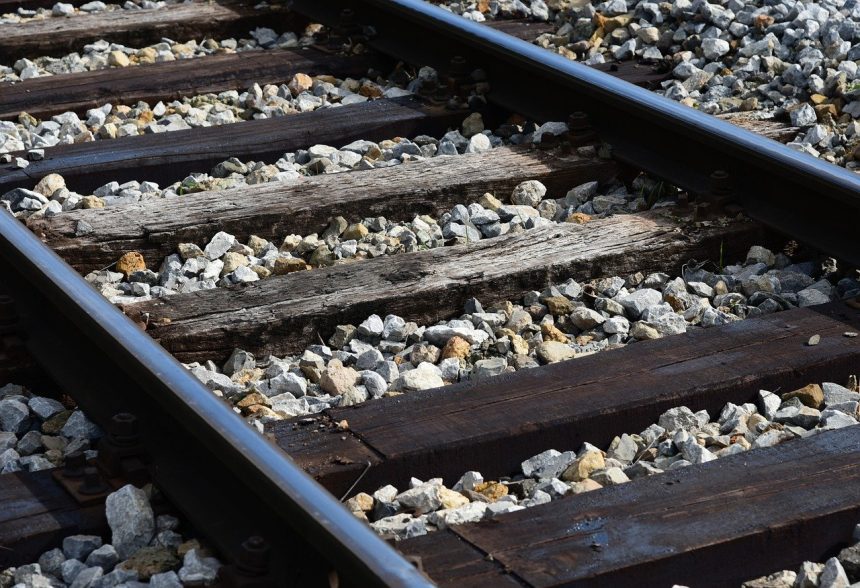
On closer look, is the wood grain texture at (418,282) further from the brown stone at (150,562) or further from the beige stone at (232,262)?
the brown stone at (150,562)

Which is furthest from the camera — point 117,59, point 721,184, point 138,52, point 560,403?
point 138,52

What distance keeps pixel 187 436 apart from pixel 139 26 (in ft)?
12.1

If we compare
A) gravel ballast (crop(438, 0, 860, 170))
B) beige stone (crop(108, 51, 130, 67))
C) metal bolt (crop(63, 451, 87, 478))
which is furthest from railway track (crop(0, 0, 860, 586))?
beige stone (crop(108, 51, 130, 67))

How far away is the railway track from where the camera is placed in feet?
7.86

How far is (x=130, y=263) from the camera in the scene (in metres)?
3.73

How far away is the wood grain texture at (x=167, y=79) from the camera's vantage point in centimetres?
505

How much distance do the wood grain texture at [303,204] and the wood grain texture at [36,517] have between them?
3.76 feet

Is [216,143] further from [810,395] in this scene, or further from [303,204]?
[810,395]

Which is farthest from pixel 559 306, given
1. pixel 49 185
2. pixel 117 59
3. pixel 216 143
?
pixel 117 59

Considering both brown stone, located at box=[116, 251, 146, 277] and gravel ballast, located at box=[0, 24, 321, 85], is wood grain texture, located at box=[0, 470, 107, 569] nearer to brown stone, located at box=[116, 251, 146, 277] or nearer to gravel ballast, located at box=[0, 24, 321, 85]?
brown stone, located at box=[116, 251, 146, 277]

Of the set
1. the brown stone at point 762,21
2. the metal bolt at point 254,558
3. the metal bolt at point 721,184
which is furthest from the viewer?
the brown stone at point 762,21

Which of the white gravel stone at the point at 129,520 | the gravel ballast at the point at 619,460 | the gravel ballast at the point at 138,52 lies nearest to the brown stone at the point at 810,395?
the gravel ballast at the point at 619,460

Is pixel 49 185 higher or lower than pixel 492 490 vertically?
lower

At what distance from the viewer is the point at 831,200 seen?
3.62m
